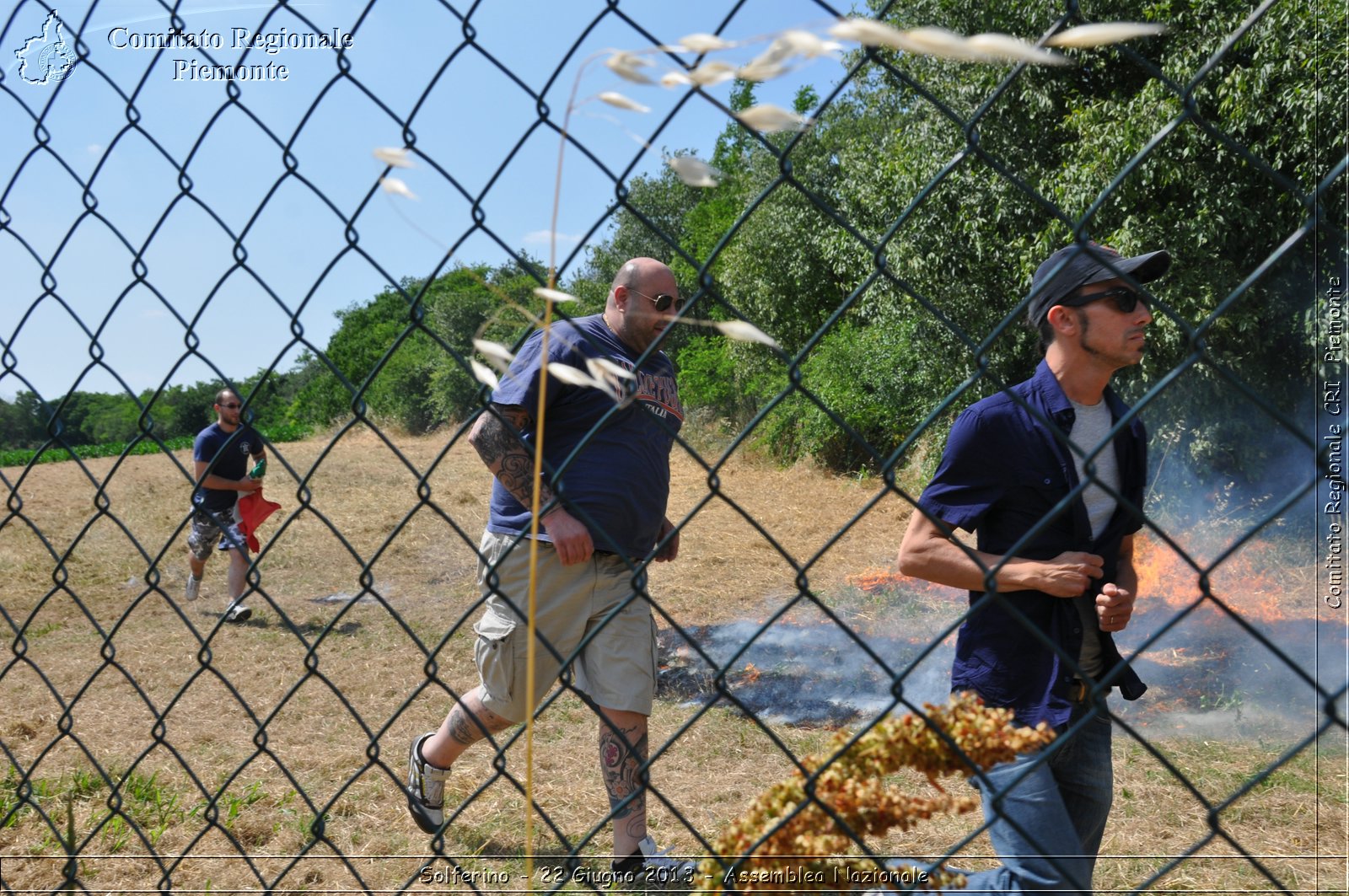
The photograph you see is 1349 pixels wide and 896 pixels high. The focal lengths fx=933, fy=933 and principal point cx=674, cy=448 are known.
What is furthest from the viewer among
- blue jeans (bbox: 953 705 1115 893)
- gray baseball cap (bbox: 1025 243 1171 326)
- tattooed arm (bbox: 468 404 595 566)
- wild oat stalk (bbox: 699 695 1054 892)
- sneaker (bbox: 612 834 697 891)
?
sneaker (bbox: 612 834 697 891)

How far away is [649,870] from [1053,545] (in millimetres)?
1677

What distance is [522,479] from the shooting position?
269cm

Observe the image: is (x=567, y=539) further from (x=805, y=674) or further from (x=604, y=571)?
(x=805, y=674)

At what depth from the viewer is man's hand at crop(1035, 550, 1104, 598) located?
6.23 feet

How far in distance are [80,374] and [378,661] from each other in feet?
14.2

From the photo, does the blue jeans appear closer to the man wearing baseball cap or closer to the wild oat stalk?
the man wearing baseball cap

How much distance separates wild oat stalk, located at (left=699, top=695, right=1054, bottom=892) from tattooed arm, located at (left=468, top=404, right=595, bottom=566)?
131 centimetres

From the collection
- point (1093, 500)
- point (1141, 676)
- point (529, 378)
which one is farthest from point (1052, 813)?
point (1141, 676)

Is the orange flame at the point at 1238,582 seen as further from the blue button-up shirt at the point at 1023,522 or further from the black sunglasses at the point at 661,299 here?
the blue button-up shirt at the point at 1023,522

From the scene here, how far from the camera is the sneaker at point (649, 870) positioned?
290cm

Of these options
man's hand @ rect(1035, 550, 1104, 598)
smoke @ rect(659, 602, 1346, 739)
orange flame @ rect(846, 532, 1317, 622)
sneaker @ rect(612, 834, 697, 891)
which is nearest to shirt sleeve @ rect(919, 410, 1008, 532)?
man's hand @ rect(1035, 550, 1104, 598)

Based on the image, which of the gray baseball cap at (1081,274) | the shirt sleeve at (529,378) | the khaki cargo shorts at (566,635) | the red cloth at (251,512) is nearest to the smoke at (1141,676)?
the khaki cargo shorts at (566,635)

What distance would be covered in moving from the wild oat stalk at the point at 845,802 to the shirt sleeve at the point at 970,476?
2.43ft

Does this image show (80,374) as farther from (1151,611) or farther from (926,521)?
(1151,611)
